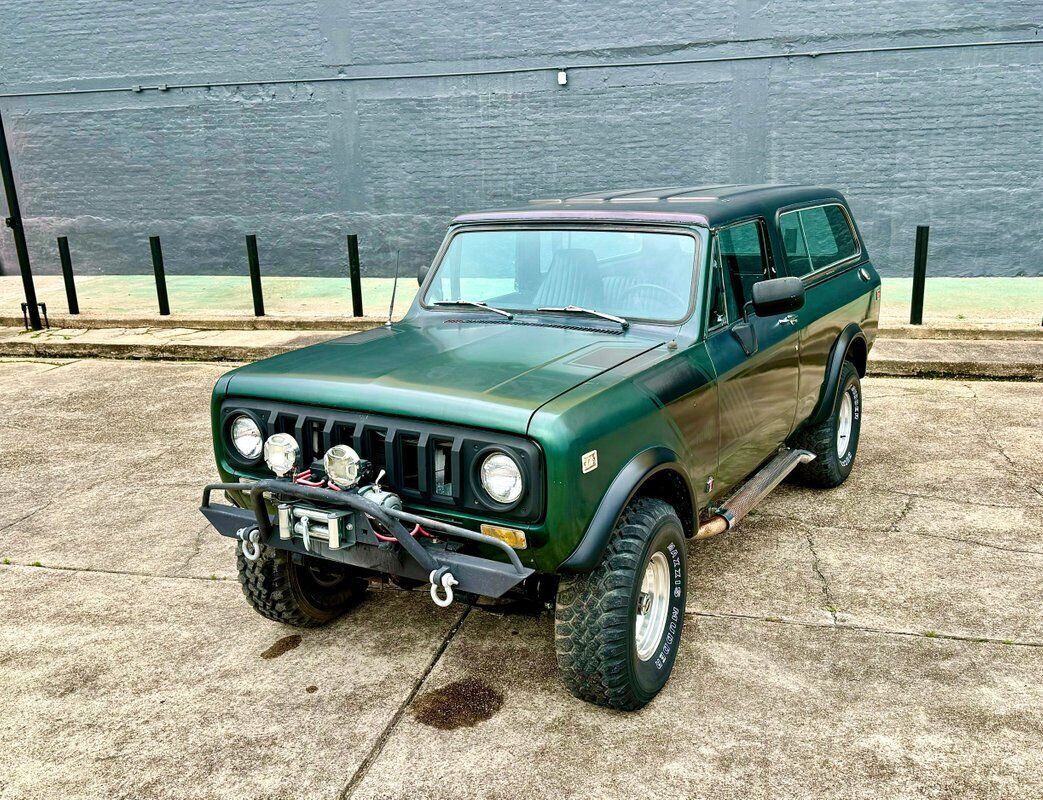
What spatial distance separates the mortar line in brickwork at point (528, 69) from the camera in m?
12.5

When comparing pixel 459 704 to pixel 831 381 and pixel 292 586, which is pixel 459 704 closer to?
pixel 292 586

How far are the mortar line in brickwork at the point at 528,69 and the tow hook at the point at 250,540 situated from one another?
11035 mm

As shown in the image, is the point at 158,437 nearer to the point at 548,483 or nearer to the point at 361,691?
the point at 361,691

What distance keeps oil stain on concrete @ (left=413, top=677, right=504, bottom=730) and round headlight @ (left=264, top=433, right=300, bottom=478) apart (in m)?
1.04

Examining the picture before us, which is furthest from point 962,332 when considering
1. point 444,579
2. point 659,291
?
point 444,579

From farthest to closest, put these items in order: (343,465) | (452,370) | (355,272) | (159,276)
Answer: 1. (159,276)
2. (355,272)
3. (452,370)
4. (343,465)

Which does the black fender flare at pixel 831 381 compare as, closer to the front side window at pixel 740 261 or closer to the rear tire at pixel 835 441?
the rear tire at pixel 835 441

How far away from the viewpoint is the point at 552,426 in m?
3.07

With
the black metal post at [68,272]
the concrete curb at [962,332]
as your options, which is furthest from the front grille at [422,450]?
the black metal post at [68,272]

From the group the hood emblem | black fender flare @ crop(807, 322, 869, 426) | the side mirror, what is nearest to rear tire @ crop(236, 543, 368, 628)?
the hood emblem

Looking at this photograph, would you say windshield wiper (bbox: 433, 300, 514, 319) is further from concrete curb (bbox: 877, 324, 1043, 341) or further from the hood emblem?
concrete curb (bbox: 877, 324, 1043, 341)

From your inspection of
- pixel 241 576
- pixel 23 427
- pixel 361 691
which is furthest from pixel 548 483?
pixel 23 427

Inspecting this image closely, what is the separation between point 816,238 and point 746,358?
1.57 meters

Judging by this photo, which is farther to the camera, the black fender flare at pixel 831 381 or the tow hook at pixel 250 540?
the black fender flare at pixel 831 381
